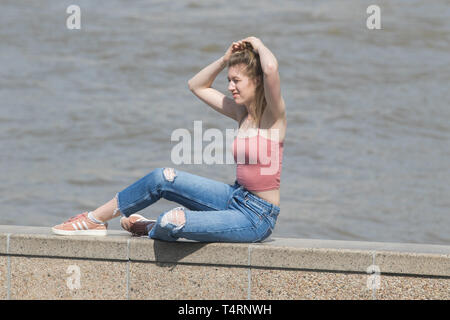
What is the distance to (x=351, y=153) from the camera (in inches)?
646

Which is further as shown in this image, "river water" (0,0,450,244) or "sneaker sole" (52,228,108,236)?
"river water" (0,0,450,244)

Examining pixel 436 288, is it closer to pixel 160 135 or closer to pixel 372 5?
pixel 160 135

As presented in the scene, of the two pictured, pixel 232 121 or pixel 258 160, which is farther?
pixel 232 121

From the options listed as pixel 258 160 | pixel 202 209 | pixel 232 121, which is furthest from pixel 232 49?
pixel 232 121

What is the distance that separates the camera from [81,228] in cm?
464

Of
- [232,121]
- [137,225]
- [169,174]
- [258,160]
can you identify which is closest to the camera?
[258,160]

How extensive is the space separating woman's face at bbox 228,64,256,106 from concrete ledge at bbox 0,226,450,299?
862 mm

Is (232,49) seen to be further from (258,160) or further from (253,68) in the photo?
(258,160)

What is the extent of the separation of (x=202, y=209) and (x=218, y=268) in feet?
1.35

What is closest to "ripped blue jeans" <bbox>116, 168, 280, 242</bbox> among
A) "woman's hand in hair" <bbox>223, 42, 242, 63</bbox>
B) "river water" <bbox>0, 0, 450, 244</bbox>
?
"woman's hand in hair" <bbox>223, 42, 242, 63</bbox>

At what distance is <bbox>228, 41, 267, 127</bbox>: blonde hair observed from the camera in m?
4.47

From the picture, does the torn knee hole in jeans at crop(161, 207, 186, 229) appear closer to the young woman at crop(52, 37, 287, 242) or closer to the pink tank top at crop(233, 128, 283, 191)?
the young woman at crop(52, 37, 287, 242)

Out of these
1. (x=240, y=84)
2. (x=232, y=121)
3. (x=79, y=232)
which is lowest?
(x=232, y=121)
